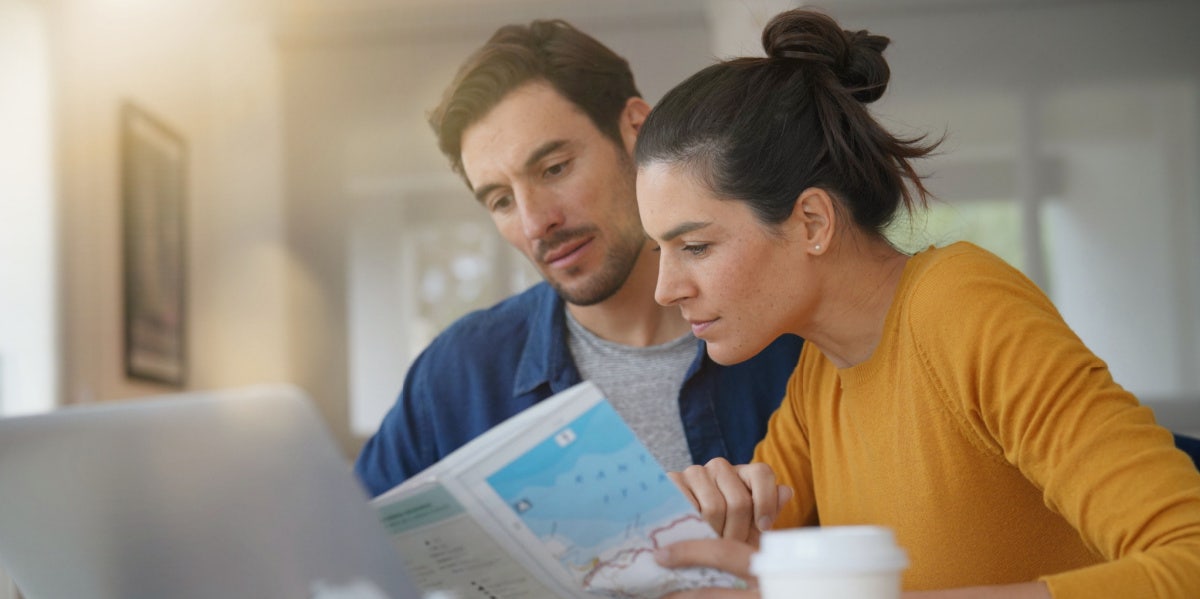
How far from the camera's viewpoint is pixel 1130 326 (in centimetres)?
477

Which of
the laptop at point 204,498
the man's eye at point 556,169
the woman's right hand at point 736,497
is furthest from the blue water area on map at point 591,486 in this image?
the man's eye at point 556,169

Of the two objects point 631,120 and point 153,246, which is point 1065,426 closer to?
point 631,120

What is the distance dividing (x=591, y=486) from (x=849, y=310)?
52 cm

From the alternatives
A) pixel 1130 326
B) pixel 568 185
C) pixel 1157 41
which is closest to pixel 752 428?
pixel 568 185

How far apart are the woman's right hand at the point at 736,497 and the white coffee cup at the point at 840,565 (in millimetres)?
539

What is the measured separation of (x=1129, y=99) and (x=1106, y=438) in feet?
14.4

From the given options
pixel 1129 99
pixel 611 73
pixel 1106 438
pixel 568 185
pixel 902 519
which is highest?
pixel 1129 99

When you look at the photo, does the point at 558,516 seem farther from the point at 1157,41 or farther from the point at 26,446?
the point at 1157,41

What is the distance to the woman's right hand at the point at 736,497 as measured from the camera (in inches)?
45.2

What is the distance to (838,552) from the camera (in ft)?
1.94

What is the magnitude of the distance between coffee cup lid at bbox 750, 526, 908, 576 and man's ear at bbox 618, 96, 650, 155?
1.26m

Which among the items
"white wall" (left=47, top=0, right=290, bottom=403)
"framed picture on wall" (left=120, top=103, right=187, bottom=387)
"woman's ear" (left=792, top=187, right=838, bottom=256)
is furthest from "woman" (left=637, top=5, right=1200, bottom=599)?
"framed picture on wall" (left=120, top=103, right=187, bottom=387)

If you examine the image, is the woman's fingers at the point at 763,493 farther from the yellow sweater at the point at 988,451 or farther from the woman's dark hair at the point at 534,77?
the woman's dark hair at the point at 534,77

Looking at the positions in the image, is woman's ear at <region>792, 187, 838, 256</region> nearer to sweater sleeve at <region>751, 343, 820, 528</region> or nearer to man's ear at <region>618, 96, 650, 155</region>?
sweater sleeve at <region>751, 343, 820, 528</region>
